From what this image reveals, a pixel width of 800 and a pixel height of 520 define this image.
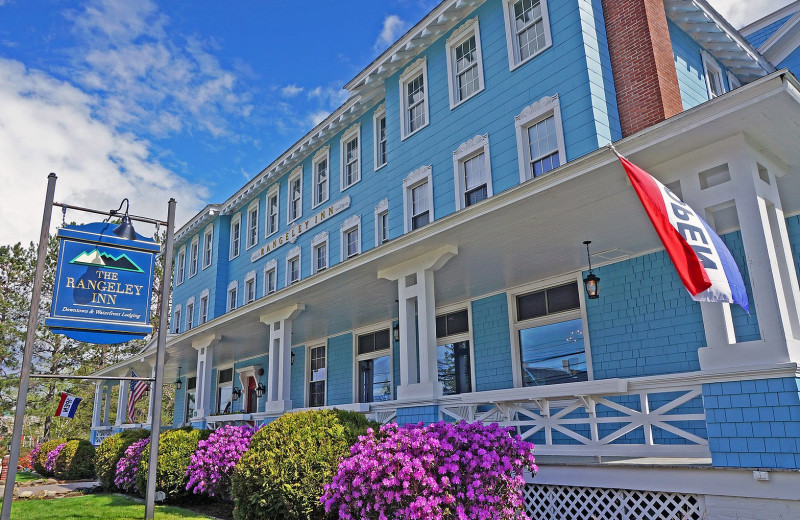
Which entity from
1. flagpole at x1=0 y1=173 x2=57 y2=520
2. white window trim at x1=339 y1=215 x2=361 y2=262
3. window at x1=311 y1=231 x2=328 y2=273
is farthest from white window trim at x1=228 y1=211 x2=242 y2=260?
flagpole at x1=0 y1=173 x2=57 y2=520

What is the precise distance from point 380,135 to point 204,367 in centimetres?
817

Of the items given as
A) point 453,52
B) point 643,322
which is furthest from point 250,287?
point 643,322

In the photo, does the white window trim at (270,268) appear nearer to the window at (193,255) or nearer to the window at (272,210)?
the window at (272,210)

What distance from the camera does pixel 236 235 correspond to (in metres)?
22.2

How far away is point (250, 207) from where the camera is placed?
21.4m

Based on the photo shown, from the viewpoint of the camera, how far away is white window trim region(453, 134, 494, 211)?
1137 centimetres

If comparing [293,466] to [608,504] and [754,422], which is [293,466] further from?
[754,422]

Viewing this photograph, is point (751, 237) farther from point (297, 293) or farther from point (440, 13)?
point (440, 13)

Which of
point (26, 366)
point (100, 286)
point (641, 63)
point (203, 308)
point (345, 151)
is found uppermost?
point (345, 151)

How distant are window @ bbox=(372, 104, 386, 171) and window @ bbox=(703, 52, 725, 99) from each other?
24.9 feet

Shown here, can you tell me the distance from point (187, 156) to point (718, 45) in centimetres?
1446

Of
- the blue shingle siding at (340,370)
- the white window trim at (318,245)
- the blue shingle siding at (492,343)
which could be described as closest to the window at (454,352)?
the blue shingle siding at (492,343)

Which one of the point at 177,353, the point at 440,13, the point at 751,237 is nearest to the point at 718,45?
the point at 440,13

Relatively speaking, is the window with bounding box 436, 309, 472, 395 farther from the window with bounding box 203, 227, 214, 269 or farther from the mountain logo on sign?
the window with bounding box 203, 227, 214, 269
